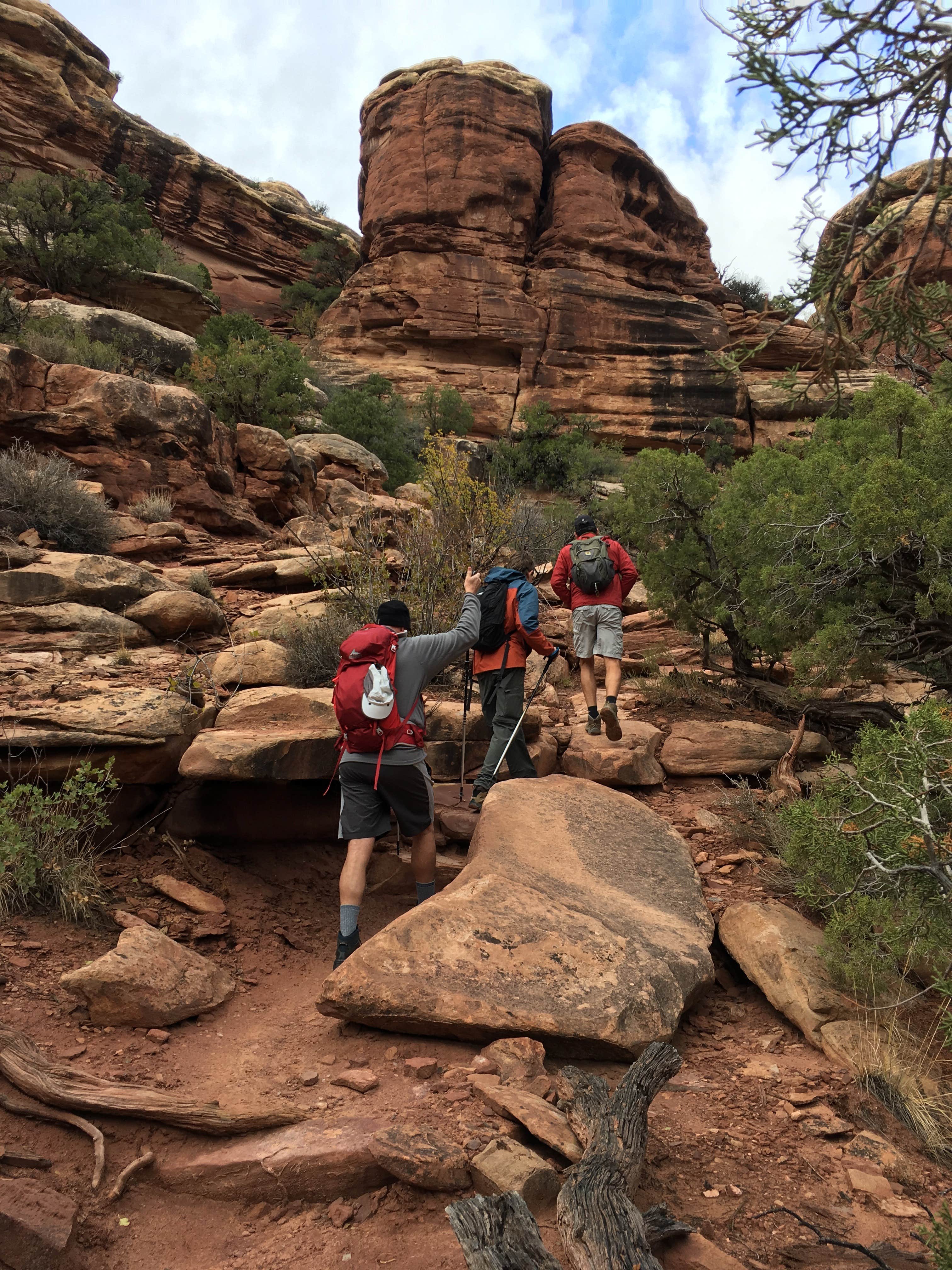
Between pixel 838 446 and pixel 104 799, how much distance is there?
659cm

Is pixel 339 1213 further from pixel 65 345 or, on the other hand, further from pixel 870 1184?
pixel 65 345

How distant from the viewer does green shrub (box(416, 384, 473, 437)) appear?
25125 mm

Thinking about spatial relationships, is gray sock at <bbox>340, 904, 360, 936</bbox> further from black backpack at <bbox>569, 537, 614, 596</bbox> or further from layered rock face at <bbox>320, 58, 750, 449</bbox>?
layered rock face at <bbox>320, 58, 750, 449</bbox>

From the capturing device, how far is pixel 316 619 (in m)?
7.09

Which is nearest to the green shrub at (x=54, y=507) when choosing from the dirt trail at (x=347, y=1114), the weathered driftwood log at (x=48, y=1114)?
the dirt trail at (x=347, y=1114)

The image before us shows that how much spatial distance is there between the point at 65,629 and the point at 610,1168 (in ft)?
18.6

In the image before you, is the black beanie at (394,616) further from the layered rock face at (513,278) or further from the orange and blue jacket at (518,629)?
the layered rock face at (513,278)

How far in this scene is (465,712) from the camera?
5777mm

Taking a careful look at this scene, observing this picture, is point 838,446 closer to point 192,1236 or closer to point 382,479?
point 192,1236

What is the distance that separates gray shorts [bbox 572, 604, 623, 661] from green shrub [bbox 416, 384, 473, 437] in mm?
19616

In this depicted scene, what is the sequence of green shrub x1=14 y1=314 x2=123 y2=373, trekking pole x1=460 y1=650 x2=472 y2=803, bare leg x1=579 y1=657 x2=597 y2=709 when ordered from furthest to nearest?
green shrub x1=14 y1=314 x2=123 y2=373 < bare leg x1=579 y1=657 x2=597 y2=709 < trekking pole x1=460 y1=650 x2=472 y2=803

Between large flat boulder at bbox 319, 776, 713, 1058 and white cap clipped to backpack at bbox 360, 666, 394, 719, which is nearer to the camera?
large flat boulder at bbox 319, 776, 713, 1058

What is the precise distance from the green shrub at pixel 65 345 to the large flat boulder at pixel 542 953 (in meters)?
10.8

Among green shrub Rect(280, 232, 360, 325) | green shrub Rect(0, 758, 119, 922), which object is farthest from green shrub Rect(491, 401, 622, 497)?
green shrub Rect(0, 758, 119, 922)
